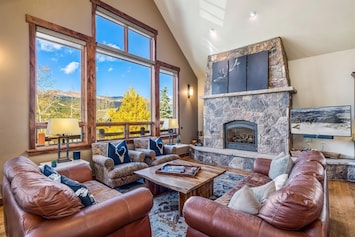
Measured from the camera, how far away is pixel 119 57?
4508 millimetres

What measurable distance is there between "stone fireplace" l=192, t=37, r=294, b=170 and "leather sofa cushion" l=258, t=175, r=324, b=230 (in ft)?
11.1

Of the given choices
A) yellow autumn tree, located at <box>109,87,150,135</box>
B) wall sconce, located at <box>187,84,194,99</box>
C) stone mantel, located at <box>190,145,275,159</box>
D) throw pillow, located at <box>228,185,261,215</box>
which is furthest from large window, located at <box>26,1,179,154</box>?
Result: throw pillow, located at <box>228,185,261,215</box>

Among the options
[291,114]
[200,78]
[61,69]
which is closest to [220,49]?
[200,78]

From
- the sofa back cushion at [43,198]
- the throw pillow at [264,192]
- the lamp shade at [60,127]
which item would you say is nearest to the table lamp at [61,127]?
the lamp shade at [60,127]

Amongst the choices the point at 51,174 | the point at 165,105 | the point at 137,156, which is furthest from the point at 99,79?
the point at 51,174

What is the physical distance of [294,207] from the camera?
107cm

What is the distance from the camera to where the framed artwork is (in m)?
3.69

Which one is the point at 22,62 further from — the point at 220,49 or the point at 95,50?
the point at 220,49

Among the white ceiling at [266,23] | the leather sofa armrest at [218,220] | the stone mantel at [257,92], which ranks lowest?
the leather sofa armrest at [218,220]

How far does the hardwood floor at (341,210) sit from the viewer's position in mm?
2094

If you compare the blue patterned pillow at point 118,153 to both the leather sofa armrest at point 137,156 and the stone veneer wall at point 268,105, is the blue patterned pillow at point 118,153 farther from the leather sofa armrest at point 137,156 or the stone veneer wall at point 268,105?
the stone veneer wall at point 268,105

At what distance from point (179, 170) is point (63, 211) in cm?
184

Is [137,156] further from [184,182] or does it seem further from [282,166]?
[282,166]

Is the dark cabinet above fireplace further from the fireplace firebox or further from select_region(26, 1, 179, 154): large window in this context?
select_region(26, 1, 179, 154): large window
